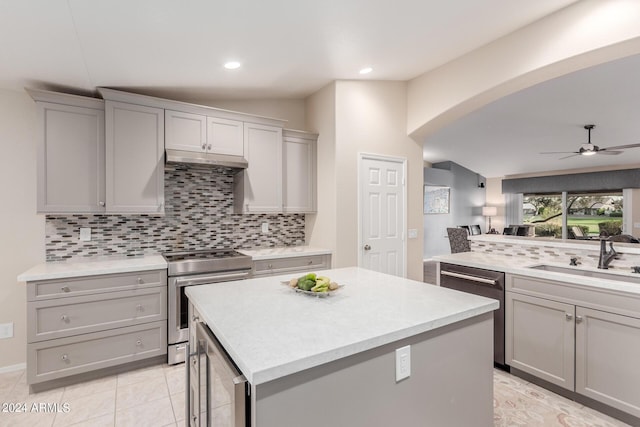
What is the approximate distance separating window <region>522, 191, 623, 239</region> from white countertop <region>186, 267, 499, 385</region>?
27.1 feet

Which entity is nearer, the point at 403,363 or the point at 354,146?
the point at 403,363

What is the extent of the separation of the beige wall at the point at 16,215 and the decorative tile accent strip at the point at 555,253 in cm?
426

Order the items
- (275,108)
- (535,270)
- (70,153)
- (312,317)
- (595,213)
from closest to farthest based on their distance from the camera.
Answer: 1. (312,317)
2. (535,270)
3. (70,153)
4. (275,108)
5. (595,213)

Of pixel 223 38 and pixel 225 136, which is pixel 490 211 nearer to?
pixel 225 136

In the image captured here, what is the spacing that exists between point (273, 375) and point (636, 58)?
4631 millimetres

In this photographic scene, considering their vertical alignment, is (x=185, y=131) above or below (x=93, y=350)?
above

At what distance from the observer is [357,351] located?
1.08m

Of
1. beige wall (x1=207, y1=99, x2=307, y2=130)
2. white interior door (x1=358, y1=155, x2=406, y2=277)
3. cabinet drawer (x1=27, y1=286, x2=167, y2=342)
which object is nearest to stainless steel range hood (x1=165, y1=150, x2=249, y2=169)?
beige wall (x1=207, y1=99, x2=307, y2=130)

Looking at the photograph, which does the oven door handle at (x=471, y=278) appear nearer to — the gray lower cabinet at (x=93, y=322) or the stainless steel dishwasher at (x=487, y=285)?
the stainless steel dishwasher at (x=487, y=285)

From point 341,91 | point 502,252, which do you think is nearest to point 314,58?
point 341,91

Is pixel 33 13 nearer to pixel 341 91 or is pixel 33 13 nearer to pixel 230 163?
pixel 230 163

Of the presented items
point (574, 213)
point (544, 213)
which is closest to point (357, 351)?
point (574, 213)

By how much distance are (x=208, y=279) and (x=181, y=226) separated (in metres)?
0.78

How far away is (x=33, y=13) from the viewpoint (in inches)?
72.6
